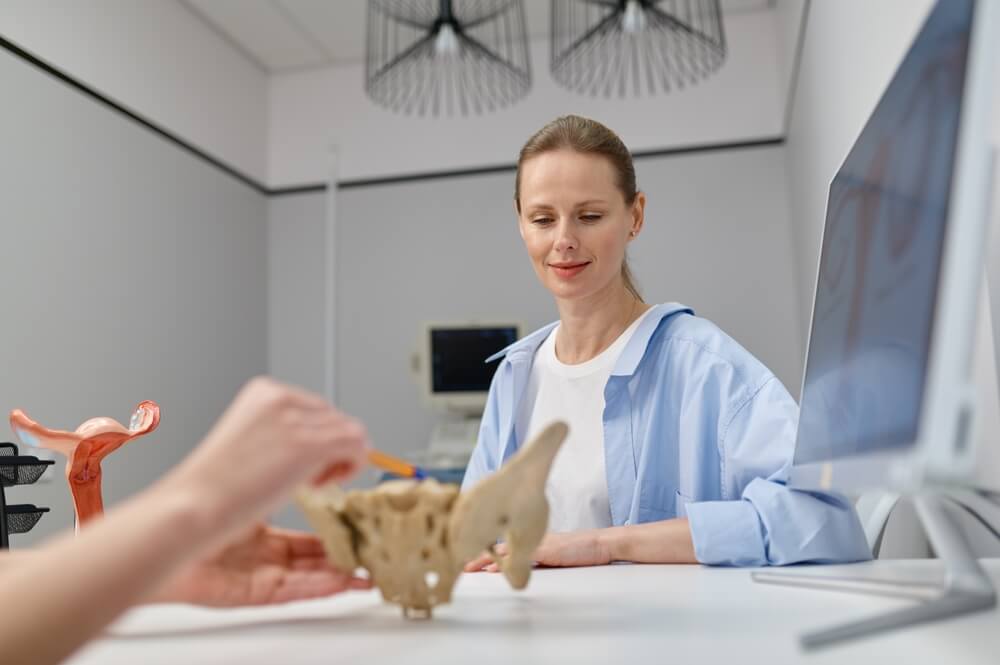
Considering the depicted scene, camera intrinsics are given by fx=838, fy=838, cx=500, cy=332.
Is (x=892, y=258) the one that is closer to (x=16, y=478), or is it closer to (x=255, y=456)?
(x=255, y=456)

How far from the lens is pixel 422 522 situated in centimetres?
63

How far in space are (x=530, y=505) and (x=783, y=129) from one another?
133 inches

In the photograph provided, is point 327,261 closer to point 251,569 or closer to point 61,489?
point 61,489

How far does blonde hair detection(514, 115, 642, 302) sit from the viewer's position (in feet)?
4.52

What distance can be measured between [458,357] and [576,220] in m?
2.07

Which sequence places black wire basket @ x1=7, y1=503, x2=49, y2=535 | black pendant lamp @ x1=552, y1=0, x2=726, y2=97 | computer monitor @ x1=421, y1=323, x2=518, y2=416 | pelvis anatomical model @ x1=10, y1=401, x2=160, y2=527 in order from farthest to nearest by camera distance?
black pendant lamp @ x1=552, y1=0, x2=726, y2=97, computer monitor @ x1=421, y1=323, x2=518, y2=416, black wire basket @ x1=7, y1=503, x2=49, y2=535, pelvis anatomical model @ x1=10, y1=401, x2=160, y2=527

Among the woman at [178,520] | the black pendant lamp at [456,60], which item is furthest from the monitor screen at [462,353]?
the woman at [178,520]

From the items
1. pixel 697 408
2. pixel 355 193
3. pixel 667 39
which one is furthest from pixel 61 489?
pixel 667 39

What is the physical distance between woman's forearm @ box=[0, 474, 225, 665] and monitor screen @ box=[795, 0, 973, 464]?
1.41 ft

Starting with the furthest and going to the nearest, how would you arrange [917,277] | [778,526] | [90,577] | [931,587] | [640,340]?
[640,340] < [778,526] < [931,587] < [917,277] < [90,577]

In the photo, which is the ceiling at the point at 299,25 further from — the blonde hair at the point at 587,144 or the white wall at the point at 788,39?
the blonde hair at the point at 587,144

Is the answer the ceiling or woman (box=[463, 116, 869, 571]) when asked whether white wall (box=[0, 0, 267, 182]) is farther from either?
woman (box=[463, 116, 869, 571])

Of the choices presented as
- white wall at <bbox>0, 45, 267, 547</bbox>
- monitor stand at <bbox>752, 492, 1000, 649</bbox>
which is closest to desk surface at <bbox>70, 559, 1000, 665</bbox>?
monitor stand at <bbox>752, 492, 1000, 649</bbox>

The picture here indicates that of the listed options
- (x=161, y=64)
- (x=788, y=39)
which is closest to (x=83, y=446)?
(x=161, y=64)
